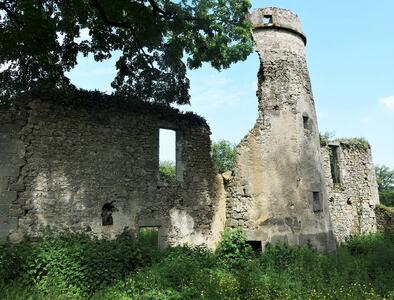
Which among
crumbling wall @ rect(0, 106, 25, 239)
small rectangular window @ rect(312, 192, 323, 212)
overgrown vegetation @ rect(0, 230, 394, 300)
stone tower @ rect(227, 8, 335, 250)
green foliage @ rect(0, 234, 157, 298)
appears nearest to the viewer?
overgrown vegetation @ rect(0, 230, 394, 300)

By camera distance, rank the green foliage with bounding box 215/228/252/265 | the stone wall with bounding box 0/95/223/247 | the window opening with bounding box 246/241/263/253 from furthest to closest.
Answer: the window opening with bounding box 246/241/263/253 < the green foliage with bounding box 215/228/252/265 < the stone wall with bounding box 0/95/223/247

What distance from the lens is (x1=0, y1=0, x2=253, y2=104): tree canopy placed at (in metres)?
10.5

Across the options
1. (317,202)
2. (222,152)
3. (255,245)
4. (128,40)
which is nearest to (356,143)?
(317,202)

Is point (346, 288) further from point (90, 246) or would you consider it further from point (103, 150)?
point (103, 150)

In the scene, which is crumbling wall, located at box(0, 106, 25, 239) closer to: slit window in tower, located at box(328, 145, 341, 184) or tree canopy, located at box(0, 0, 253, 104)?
tree canopy, located at box(0, 0, 253, 104)

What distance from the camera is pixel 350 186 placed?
18.4 meters

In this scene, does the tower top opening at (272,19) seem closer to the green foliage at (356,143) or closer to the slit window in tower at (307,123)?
the slit window in tower at (307,123)

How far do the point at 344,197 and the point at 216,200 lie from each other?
809 cm

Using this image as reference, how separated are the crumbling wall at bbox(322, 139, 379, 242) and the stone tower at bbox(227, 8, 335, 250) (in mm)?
5065

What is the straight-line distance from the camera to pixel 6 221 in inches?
354

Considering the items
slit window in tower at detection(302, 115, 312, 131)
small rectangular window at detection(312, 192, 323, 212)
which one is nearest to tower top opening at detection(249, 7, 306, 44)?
slit window in tower at detection(302, 115, 312, 131)

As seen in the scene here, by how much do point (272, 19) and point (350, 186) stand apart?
956 cm

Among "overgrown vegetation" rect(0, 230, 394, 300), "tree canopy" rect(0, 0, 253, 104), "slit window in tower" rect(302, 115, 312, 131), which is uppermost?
"tree canopy" rect(0, 0, 253, 104)

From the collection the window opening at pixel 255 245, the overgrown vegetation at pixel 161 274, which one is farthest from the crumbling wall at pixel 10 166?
the window opening at pixel 255 245
